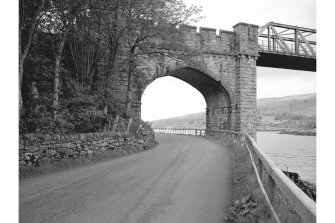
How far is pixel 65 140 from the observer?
357 inches

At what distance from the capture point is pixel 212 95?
83.7ft

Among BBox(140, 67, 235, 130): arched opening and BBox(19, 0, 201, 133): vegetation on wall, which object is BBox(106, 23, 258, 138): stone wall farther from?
BBox(19, 0, 201, 133): vegetation on wall

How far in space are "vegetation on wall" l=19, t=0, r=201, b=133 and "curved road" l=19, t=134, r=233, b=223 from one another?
3.03 metres

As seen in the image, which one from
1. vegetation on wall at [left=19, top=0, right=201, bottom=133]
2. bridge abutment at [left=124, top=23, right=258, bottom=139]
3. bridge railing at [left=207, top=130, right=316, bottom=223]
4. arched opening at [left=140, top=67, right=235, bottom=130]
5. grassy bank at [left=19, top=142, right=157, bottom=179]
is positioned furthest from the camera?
arched opening at [left=140, top=67, right=235, bottom=130]

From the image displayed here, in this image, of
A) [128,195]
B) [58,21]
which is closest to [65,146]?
[128,195]

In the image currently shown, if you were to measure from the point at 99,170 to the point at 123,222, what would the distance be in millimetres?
4276

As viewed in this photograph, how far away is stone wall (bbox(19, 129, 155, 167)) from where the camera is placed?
7.82m

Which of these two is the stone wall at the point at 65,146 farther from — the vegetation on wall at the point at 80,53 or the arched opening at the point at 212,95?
the arched opening at the point at 212,95

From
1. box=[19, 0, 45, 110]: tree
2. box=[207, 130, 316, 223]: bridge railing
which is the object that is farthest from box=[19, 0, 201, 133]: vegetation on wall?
box=[207, 130, 316, 223]: bridge railing

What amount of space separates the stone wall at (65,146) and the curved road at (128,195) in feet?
2.99

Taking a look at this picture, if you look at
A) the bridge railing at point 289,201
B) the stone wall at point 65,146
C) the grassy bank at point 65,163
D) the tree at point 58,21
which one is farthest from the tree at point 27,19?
the bridge railing at point 289,201

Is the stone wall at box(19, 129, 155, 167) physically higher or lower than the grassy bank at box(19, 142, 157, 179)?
higher

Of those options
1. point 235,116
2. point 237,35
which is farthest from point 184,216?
point 237,35

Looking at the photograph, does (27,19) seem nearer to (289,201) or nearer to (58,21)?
(58,21)
